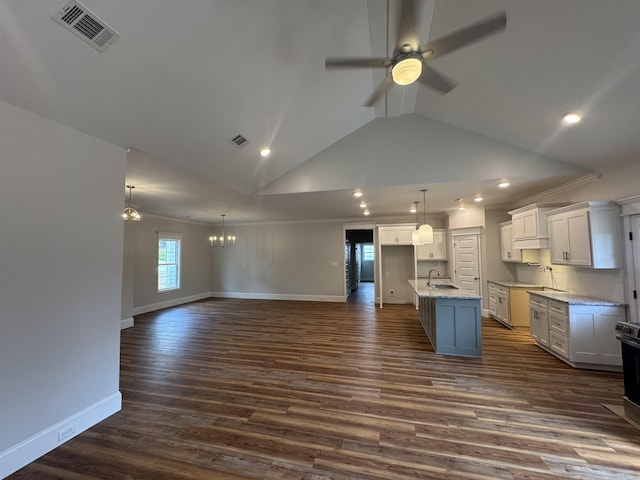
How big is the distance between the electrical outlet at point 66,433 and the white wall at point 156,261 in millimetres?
3918

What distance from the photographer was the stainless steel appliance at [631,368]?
91.6 inches

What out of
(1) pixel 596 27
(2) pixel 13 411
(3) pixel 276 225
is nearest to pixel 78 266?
(2) pixel 13 411

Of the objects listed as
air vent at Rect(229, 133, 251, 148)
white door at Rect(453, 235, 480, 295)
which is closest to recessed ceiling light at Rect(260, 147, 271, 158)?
air vent at Rect(229, 133, 251, 148)

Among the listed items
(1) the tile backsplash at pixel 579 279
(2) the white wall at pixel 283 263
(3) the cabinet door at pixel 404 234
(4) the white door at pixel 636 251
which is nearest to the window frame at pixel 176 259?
(2) the white wall at pixel 283 263

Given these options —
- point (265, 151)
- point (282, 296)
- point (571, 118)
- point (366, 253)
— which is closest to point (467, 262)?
point (571, 118)

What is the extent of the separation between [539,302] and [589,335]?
32.3 inches

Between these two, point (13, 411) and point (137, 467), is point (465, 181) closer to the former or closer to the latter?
point (137, 467)

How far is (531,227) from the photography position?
4.68 meters

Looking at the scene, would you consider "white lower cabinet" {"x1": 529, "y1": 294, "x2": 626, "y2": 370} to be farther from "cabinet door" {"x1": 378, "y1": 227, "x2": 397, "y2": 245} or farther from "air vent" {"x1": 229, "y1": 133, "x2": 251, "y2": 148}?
"air vent" {"x1": 229, "y1": 133, "x2": 251, "y2": 148}

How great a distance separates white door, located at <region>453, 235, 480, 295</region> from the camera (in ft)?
20.5

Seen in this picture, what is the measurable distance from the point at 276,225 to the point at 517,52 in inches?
294

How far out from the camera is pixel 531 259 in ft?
17.2

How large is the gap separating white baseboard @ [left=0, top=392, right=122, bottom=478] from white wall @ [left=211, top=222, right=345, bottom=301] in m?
6.25

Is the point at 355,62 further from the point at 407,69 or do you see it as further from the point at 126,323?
the point at 126,323
